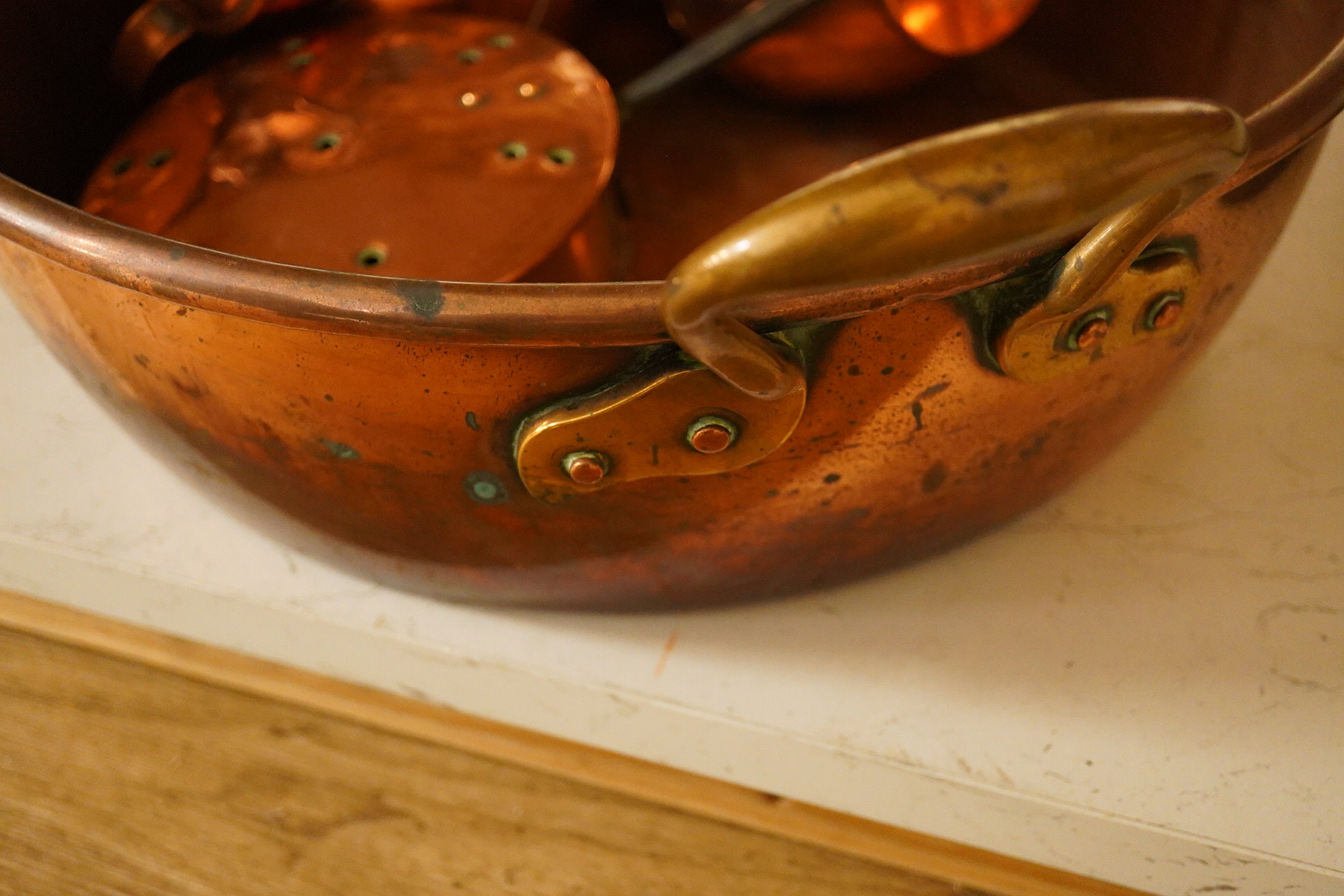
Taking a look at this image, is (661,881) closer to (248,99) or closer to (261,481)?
(261,481)

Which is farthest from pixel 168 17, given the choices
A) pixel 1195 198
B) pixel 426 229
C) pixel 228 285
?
pixel 1195 198

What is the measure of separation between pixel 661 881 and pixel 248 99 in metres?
0.31

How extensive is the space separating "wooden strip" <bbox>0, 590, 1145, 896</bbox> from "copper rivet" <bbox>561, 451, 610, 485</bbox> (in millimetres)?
164

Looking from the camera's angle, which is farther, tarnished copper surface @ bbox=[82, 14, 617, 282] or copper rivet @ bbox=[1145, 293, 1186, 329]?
tarnished copper surface @ bbox=[82, 14, 617, 282]

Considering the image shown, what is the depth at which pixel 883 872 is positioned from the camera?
0.34m

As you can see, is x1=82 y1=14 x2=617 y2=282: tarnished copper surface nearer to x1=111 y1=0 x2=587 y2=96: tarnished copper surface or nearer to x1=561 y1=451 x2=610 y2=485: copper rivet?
x1=111 y1=0 x2=587 y2=96: tarnished copper surface

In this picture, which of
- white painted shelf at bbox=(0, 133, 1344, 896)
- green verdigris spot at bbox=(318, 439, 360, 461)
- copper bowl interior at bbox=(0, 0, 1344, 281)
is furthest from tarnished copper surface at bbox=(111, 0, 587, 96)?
green verdigris spot at bbox=(318, 439, 360, 461)

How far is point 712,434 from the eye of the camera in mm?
214

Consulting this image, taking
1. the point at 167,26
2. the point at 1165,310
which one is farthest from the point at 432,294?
the point at 167,26

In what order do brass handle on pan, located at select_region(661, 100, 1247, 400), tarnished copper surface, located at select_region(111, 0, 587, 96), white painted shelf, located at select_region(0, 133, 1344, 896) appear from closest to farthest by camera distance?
brass handle on pan, located at select_region(661, 100, 1247, 400), white painted shelf, located at select_region(0, 133, 1344, 896), tarnished copper surface, located at select_region(111, 0, 587, 96)

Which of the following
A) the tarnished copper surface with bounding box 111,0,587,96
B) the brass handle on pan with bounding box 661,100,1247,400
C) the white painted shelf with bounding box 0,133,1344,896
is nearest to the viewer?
the brass handle on pan with bounding box 661,100,1247,400

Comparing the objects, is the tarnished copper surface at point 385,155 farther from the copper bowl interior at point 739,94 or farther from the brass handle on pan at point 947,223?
the brass handle on pan at point 947,223

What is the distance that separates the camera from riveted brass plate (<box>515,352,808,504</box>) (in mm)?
205

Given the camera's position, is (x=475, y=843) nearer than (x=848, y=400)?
No
